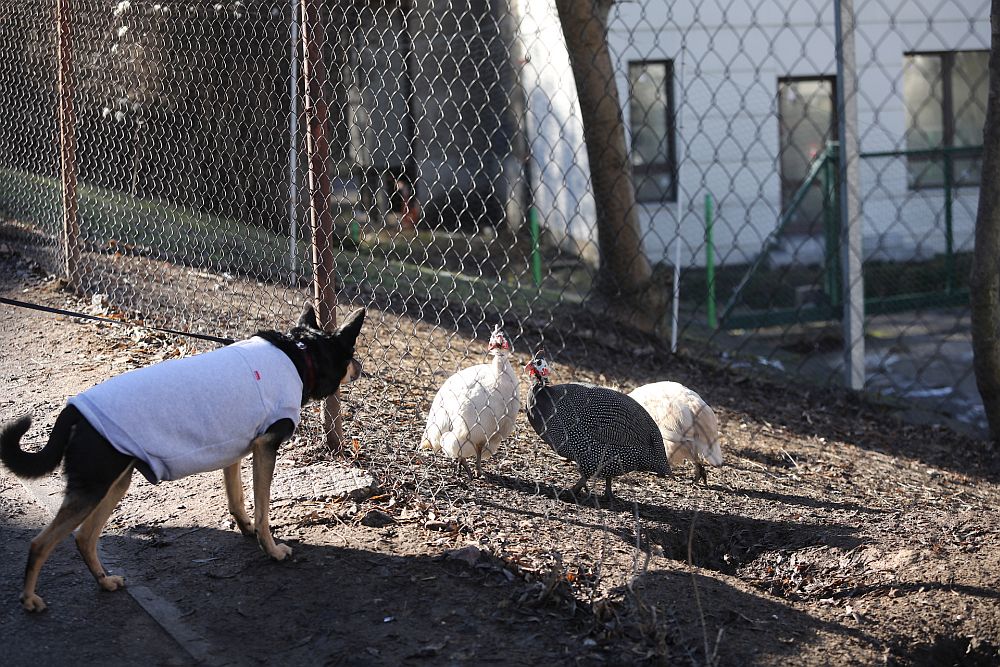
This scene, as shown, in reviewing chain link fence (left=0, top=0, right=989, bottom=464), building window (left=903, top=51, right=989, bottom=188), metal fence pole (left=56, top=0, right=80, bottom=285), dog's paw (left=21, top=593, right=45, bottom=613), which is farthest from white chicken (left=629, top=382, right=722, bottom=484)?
building window (left=903, top=51, right=989, bottom=188)

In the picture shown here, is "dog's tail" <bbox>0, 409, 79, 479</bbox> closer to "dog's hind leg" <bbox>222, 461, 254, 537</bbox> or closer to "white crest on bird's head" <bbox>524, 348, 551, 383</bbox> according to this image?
"dog's hind leg" <bbox>222, 461, 254, 537</bbox>

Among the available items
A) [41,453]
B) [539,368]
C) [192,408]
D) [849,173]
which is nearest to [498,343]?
[539,368]

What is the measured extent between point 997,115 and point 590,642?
3.24 metres

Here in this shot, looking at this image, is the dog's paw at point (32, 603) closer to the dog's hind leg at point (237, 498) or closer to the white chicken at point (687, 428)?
the dog's hind leg at point (237, 498)

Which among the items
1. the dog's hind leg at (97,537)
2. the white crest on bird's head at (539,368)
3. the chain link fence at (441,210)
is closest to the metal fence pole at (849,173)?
the chain link fence at (441,210)

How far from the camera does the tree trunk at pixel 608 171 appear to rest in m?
6.80

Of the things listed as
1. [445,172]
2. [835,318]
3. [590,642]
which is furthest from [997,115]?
[445,172]

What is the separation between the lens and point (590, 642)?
3.10 metres

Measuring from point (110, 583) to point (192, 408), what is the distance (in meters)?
0.74

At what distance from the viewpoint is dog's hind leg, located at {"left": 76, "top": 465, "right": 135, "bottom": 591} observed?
3453 millimetres

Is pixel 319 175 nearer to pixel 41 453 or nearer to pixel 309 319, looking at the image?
pixel 309 319

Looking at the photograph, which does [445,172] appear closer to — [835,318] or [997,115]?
[835,318]

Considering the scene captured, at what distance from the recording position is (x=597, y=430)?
4.34 meters

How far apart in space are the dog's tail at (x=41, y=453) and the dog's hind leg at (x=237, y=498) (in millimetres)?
654
